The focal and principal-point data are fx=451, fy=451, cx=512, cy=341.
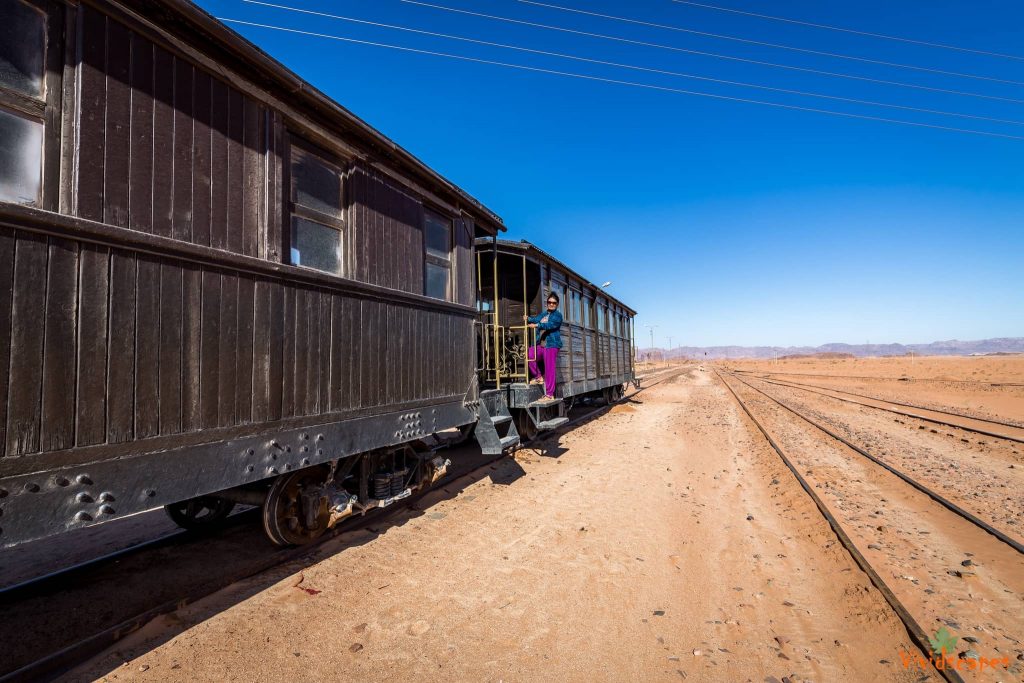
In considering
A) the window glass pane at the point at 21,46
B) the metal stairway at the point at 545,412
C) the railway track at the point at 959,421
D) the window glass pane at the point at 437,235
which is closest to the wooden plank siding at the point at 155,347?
the window glass pane at the point at 21,46

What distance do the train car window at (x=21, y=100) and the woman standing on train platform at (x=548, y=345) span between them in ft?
21.7

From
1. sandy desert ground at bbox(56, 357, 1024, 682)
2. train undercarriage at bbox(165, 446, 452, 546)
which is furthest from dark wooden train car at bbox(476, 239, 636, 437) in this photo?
train undercarriage at bbox(165, 446, 452, 546)

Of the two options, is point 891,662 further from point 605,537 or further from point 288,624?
point 288,624

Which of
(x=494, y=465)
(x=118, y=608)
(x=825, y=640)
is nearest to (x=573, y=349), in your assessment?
(x=494, y=465)

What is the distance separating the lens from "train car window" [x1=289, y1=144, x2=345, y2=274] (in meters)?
3.65

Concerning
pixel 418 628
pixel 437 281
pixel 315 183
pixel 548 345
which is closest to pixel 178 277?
pixel 315 183

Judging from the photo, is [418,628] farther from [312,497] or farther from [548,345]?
[548,345]

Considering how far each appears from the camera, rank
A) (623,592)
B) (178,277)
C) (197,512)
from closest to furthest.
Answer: (178,277), (623,592), (197,512)

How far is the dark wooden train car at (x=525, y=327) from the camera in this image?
8188mm

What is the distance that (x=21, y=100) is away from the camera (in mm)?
2160

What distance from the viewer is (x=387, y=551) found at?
13.8 feet

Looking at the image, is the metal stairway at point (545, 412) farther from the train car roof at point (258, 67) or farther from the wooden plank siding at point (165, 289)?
the train car roof at point (258, 67)

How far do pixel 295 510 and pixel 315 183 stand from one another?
285 cm

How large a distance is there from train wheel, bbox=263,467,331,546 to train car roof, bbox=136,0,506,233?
10.0 ft
